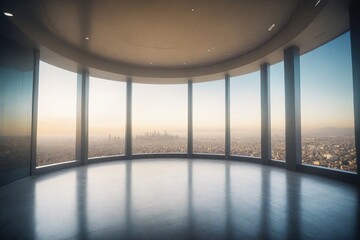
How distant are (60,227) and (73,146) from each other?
5.89 metres

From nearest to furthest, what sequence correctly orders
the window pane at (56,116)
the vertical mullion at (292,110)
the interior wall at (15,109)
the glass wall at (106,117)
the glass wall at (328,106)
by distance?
1. the interior wall at (15,109)
2. the glass wall at (328,106)
3. the vertical mullion at (292,110)
4. the window pane at (56,116)
5. the glass wall at (106,117)

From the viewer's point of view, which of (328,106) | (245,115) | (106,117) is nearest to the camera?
(328,106)

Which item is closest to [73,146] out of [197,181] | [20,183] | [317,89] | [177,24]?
[20,183]

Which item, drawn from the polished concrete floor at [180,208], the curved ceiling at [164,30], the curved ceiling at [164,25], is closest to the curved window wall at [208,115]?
the curved ceiling at [164,30]

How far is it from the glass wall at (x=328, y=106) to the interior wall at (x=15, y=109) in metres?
8.91

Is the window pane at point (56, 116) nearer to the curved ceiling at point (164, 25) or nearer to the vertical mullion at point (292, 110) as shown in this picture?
the curved ceiling at point (164, 25)

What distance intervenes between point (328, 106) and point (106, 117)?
8.85 m

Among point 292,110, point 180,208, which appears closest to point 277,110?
point 292,110

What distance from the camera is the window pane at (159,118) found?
9.88 metres

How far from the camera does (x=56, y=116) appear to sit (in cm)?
723

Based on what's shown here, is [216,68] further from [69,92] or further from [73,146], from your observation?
[73,146]

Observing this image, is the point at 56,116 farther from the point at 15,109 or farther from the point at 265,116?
the point at 265,116

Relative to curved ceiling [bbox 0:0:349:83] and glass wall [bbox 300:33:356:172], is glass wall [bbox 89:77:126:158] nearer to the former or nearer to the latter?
curved ceiling [bbox 0:0:349:83]

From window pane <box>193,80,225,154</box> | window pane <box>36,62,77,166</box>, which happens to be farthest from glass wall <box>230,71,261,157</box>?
window pane <box>36,62,77,166</box>
